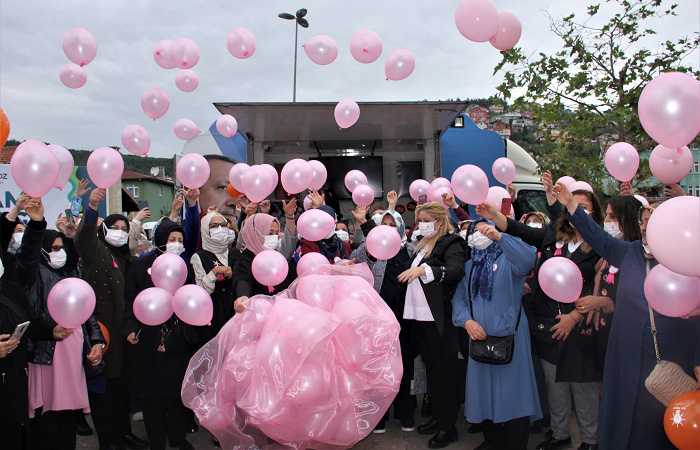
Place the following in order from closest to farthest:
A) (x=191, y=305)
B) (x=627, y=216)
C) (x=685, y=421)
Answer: (x=685, y=421)
(x=627, y=216)
(x=191, y=305)

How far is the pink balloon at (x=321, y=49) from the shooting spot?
5750mm

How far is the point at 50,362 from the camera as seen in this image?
3.69m

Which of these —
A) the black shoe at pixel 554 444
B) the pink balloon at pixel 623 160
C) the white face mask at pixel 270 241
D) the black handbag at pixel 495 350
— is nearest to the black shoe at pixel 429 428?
the black shoe at pixel 554 444

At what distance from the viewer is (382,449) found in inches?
165

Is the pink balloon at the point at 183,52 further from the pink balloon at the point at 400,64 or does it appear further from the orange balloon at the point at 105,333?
the orange balloon at the point at 105,333

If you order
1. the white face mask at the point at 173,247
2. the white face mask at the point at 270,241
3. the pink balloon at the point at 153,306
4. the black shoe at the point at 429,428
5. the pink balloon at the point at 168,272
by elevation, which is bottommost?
the black shoe at the point at 429,428

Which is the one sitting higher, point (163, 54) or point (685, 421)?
point (163, 54)

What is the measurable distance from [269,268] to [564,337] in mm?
2156

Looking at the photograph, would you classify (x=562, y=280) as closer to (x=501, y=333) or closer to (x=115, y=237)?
(x=501, y=333)

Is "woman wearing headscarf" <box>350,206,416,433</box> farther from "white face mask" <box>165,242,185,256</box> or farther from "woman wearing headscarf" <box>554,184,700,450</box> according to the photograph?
"woman wearing headscarf" <box>554,184,700,450</box>

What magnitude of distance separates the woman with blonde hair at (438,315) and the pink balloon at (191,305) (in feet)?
5.00

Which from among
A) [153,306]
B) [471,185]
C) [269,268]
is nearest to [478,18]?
[471,185]

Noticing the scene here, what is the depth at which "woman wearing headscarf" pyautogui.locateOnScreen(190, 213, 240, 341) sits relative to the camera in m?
4.24

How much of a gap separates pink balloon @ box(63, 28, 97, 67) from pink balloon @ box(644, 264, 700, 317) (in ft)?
16.8
